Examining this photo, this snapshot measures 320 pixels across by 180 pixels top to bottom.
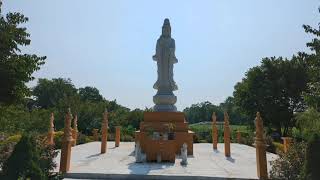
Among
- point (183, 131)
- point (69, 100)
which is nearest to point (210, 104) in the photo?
point (69, 100)

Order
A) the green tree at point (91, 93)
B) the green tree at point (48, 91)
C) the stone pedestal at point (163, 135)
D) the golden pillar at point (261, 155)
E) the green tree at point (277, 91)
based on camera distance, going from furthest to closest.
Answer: the green tree at point (91, 93)
the green tree at point (48, 91)
the green tree at point (277, 91)
the stone pedestal at point (163, 135)
the golden pillar at point (261, 155)

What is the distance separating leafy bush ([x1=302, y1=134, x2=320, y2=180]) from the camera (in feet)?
22.6

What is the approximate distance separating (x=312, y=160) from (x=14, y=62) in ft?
22.5

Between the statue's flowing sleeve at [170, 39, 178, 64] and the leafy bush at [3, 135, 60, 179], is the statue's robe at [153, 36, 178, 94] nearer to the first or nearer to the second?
the statue's flowing sleeve at [170, 39, 178, 64]

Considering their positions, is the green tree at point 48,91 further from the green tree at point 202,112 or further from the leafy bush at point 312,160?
the leafy bush at point 312,160

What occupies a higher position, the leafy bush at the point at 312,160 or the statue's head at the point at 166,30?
the statue's head at the point at 166,30

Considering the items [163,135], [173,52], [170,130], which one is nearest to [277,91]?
[173,52]

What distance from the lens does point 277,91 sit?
88.1 feet

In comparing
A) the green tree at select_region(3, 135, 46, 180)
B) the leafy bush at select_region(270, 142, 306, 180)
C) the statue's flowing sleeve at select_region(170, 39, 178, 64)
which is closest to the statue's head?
the statue's flowing sleeve at select_region(170, 39, 178, 64)

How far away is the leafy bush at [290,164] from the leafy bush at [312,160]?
99cm

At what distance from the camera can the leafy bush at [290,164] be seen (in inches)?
320

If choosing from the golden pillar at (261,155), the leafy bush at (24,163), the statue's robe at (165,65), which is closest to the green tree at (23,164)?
the leafy bush at (24,163)

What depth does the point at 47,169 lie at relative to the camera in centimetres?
815

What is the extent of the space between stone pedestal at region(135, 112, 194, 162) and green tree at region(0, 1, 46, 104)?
16.7 ft
